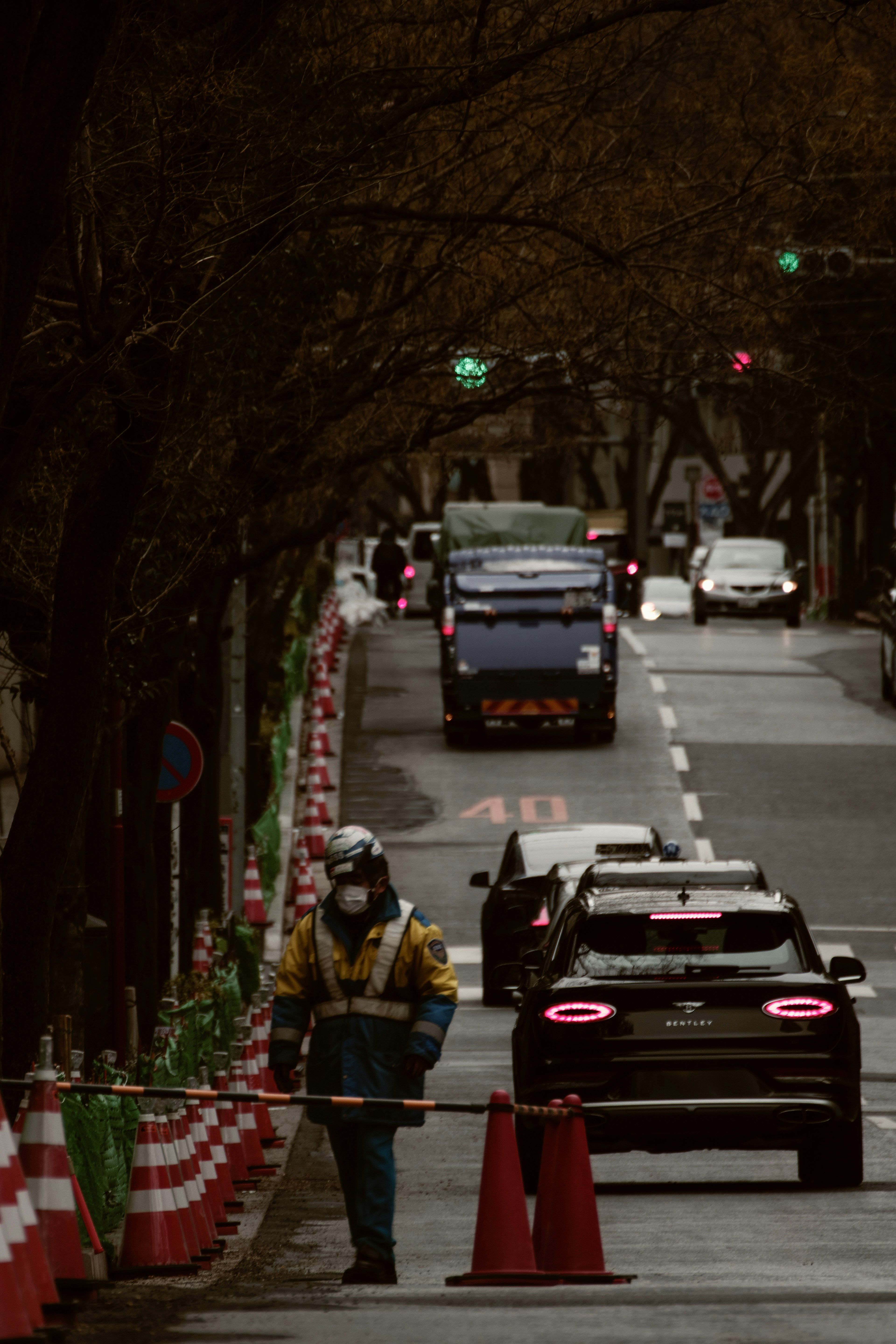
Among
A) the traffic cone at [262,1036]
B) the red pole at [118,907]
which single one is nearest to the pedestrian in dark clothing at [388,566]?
the traffic cone at [262,1036]

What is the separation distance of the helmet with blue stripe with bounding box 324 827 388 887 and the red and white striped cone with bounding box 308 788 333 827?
2143 centimetres

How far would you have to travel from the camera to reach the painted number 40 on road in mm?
30672

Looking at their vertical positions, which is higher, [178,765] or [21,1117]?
[178,765]

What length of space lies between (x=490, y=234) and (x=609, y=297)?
3.69 feet

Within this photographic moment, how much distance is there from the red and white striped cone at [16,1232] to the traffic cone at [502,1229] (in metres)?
2.51

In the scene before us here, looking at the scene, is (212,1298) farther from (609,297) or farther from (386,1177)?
(609,297)

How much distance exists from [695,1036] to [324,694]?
1064 inches

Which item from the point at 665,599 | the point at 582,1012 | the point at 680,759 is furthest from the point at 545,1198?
the point at 665,599

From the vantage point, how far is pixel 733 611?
51688 millimetres

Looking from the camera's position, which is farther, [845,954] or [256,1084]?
[845,954]

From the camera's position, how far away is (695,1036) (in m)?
11.3

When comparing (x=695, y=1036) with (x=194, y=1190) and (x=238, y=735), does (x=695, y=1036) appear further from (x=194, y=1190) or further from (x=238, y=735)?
(x=238, y=735)

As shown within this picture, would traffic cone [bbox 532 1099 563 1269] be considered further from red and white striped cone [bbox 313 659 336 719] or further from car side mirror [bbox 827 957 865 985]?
red and white striped cone [bbox 313 659 336 719]

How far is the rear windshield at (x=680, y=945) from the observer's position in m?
11.5
